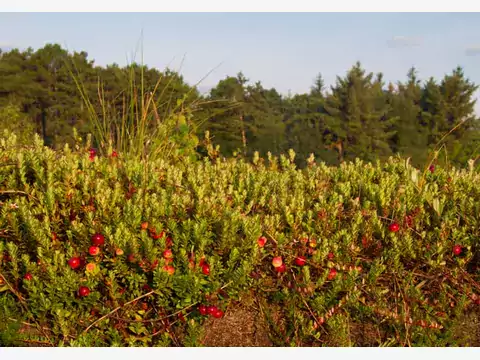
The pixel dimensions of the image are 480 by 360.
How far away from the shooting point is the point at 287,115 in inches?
2125

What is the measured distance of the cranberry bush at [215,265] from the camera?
306 centimetres

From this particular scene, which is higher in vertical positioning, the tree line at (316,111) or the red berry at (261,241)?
the tree line at (316,111)

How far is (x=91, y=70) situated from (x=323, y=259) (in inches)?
1822

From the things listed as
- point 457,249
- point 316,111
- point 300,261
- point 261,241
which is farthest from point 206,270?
point 316,111

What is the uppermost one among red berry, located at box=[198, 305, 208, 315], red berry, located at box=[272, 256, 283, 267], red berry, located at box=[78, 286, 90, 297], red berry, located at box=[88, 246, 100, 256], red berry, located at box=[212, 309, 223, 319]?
red berry, located at box=[88, 246, 100, 256]

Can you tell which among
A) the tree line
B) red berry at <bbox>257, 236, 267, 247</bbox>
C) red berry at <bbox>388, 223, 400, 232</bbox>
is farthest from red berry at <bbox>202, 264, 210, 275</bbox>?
the tree line

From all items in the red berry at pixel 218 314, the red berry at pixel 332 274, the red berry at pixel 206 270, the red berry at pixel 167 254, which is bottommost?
the red berry at pixel 218 314

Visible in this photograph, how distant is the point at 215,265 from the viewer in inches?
122

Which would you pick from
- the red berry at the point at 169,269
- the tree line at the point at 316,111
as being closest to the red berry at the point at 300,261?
the red berry at the point at 169,269

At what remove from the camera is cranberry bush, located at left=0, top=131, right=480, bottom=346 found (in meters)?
3.06

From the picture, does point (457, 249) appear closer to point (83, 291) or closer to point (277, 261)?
point (277, 261)

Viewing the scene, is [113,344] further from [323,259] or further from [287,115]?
[287,115]

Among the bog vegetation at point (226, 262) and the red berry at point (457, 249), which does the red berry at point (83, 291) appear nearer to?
the bog vegetation at point (226, 262)

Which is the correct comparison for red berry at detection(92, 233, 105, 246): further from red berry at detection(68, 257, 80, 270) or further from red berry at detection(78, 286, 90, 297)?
red berry at detection(78, 286, 90, 297)
